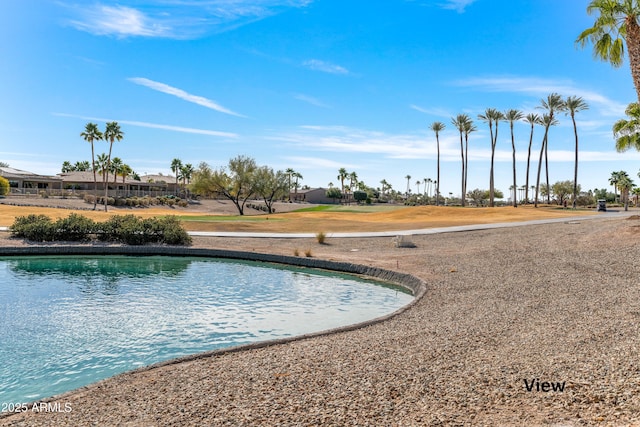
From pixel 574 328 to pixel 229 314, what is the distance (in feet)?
26.1

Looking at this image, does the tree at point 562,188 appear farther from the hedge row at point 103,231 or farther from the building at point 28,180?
the building at point 28,180

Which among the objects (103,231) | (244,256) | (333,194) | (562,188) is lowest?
(244,256)

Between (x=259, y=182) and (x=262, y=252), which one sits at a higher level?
(x=259, y=182)

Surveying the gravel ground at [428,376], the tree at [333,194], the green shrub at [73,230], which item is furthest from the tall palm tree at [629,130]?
the tree at [333,194]

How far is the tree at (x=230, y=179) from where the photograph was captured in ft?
195

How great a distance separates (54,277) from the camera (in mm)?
16688

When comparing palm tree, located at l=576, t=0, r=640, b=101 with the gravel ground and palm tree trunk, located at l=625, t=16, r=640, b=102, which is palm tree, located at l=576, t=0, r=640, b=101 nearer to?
palm tree trunk, located at l=625, t=16, r=640, b=102

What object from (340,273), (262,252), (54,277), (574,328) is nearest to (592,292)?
(574,328)

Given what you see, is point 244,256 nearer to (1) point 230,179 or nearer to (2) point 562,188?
(1) point 230,179

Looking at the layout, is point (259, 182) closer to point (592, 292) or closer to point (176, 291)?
point (176, 291)

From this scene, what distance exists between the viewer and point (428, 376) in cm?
594

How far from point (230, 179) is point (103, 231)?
37.0 meters

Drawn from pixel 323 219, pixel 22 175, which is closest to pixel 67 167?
pixel 22 175

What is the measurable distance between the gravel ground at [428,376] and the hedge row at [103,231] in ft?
54.5
